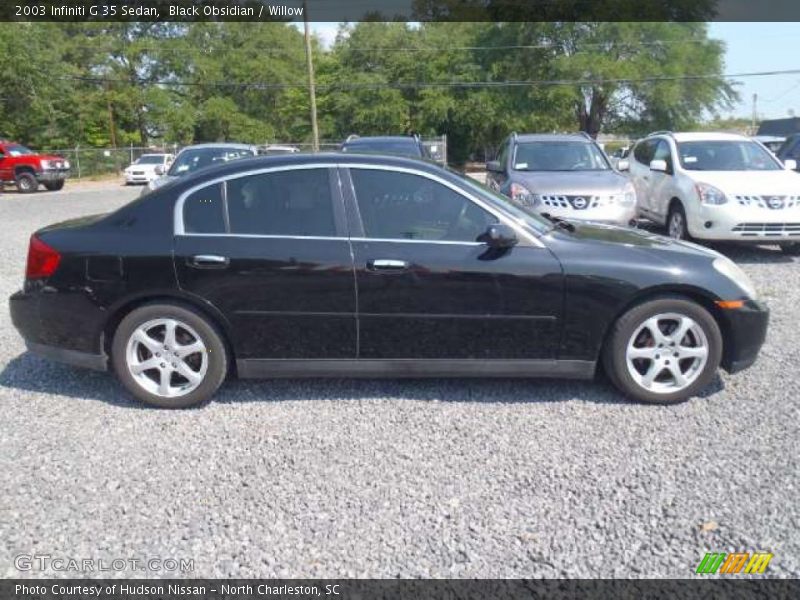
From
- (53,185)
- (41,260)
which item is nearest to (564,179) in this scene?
(41,260)

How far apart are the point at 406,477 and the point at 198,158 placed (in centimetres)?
929

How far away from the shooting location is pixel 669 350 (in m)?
3.73

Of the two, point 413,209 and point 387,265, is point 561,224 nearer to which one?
point 413,209

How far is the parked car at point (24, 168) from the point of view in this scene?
22244mm

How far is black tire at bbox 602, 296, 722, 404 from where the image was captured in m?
3.68

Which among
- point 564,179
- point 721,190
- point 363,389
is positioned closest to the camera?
point 363,389

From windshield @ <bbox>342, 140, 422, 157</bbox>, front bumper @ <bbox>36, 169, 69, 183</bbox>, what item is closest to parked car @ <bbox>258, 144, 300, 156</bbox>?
windshield @ <bbox>342, 140, 422, 157</bbox>

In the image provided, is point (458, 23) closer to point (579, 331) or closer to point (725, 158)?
point (725, 158)

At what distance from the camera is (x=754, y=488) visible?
2891 millimetres

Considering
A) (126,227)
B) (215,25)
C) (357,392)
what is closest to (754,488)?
(357,392)

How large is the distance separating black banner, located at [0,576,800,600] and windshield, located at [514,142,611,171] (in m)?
7.09

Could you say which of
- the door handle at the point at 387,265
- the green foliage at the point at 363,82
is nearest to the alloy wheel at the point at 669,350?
the door handle at the point at 387,265

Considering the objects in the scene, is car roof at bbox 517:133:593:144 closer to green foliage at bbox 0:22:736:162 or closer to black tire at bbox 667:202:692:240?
black tire at bbox 667:202:692:240

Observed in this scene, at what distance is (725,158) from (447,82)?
1297 inches
